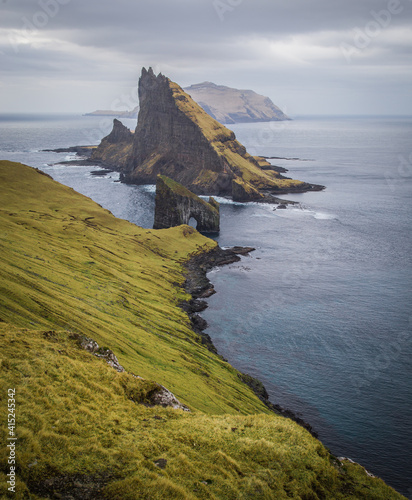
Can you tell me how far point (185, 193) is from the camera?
13500 centimetres

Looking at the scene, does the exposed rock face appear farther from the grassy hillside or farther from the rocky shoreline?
the grassy hillside

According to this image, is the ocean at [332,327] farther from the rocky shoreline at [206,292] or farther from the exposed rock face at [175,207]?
the exposed rock face at [175,207]

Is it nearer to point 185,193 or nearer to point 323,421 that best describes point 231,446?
point 323,421

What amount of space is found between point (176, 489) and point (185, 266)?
82.2 m

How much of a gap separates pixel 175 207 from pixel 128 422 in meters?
108

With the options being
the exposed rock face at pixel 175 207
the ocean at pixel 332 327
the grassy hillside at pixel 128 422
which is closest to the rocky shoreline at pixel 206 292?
the ocean at pixel 332 327

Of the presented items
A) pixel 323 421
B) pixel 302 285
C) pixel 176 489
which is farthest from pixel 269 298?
pixel 176 489

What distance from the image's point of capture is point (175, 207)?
5212 inches

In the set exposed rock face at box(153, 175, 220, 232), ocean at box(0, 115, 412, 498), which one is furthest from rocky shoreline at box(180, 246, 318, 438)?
exposed rock face at box(153, 175, 220, 232)

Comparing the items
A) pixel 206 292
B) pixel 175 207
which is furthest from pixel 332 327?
pixel 175 207

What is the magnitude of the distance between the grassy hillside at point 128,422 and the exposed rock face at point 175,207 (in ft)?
240

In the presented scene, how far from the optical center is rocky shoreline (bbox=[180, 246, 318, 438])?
53.6 meters

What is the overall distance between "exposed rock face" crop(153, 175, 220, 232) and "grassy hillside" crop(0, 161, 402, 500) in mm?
73304

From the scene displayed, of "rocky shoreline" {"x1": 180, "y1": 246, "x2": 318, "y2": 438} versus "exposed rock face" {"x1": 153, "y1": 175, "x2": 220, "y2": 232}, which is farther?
"exposed rock face" {"x1": 153, "y1": 175, "x2": 220, "y2": 232}
